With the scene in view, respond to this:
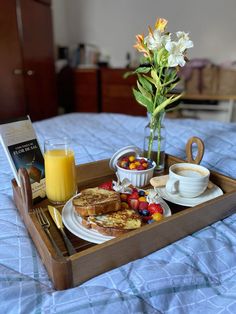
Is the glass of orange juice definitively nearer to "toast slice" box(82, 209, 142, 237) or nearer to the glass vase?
"toast slice" box(82, 209, 142, 237)

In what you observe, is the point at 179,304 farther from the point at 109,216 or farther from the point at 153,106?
the point at 153,106

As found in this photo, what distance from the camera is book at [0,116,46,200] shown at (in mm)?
787

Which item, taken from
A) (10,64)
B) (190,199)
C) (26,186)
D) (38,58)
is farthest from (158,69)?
(38,58)

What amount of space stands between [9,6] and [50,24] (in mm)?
648

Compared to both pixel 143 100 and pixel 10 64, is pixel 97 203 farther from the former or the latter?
pixel 10 64

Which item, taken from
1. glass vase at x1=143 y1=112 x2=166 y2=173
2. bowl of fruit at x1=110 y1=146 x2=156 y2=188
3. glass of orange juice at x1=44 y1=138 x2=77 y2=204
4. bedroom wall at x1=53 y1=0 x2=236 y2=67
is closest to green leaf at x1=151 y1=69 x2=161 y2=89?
glass vase at x1=143 y1=112 x2=166 y2=173

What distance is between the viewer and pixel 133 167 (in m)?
0.92

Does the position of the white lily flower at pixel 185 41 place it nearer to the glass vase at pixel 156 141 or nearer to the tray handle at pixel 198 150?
the glass vase at pixel 156 141

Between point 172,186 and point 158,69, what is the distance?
367 millimetres

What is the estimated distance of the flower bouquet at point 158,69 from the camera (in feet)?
2.57

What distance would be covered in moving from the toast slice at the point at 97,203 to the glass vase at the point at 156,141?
13.2 inches

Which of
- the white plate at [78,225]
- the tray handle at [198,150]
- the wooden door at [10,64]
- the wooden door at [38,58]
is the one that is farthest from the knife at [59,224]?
the wooden door at [38,58]

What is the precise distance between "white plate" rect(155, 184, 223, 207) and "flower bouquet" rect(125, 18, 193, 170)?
218mm

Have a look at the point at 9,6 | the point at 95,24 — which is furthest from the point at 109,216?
the point at 95,24
